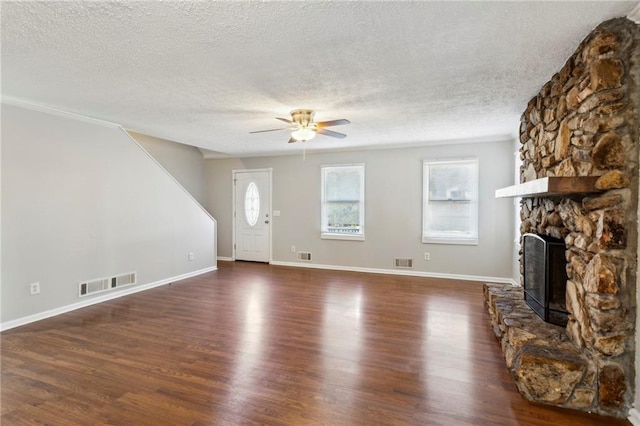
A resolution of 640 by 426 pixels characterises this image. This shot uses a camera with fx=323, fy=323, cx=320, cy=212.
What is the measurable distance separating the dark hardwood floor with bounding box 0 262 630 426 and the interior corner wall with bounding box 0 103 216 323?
1.66ft

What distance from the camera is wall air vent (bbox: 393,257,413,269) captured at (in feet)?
20.2

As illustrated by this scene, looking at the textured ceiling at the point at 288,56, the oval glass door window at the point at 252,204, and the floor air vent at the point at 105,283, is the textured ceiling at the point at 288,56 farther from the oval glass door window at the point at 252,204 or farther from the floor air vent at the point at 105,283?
the oval glass door window at the point at 252,204

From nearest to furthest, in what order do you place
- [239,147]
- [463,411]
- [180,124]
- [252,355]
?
[463,411] → [252,355] → [180,124] → [239,147]

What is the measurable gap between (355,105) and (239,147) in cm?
335

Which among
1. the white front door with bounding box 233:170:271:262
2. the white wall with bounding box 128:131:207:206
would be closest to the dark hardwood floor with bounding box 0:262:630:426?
the white front door with bounding box 233:170:271:262

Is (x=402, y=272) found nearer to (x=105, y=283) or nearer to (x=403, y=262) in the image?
(x=403, y=262)

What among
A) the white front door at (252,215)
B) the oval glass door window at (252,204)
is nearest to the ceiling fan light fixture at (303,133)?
the white front door at (252,215)

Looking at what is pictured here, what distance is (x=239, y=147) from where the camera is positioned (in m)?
6.41

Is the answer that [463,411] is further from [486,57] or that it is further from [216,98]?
[216,98]

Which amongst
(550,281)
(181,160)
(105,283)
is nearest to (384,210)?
(550,281)

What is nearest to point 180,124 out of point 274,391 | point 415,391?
point 274,391

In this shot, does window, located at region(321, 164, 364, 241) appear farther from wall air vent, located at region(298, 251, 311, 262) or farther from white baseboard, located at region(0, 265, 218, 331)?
white baseboard, located at region(0, 265, 218, 331)

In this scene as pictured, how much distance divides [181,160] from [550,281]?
6903mm

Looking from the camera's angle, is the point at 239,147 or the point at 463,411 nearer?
the point at 463,411
